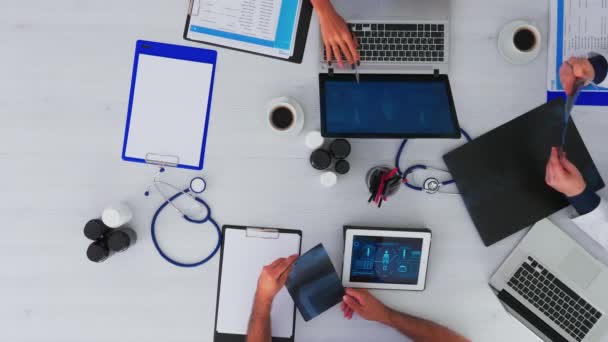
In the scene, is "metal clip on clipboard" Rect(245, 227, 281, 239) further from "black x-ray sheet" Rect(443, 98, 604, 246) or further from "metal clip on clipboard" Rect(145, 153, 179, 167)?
"black x-ray sheet" Rect(443, 98, 604, 246)

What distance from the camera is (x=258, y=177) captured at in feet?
4.95

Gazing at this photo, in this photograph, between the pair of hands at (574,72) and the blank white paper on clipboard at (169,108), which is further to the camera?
the blank white paper on clipboard at (169,108)

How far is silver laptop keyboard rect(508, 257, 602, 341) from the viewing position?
1.49 meters

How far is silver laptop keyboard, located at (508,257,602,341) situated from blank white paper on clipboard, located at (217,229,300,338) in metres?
0.64

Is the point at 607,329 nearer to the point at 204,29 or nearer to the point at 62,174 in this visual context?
the point at 204,29

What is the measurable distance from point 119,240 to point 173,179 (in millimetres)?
221

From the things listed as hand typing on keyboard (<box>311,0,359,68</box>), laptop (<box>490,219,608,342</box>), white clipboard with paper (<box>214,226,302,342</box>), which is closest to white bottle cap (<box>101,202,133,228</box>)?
white clipboard with paper (<box>214,226,302,342</box>)

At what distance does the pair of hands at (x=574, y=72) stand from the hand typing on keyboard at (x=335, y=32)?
555 millimetres

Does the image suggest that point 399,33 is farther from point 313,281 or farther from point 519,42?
point 313,281

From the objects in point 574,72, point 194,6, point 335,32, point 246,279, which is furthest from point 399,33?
point 246,279

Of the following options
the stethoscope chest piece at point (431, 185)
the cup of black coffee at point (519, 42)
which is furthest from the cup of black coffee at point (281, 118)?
the cup of black coffee at point (519, 42)

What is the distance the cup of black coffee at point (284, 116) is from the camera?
146 centimetres

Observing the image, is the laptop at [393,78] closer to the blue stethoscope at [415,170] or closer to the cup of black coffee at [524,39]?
the blue stethoscope at [415,170]

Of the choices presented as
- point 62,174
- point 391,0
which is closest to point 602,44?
point 391,0
